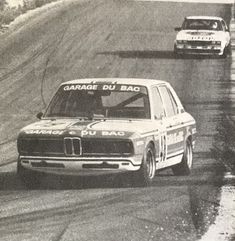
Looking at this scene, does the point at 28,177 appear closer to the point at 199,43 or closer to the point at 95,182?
the point at 95,182

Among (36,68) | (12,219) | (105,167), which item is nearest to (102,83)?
(105,167)

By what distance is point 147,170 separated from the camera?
1243 cm

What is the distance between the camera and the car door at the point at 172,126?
1347 cm

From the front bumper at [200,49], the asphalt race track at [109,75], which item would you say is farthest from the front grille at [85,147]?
the front bumper at [200,49]

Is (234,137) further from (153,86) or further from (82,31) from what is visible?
(82,31)

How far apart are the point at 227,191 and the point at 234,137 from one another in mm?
6009

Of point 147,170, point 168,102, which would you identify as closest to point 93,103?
point 168,102

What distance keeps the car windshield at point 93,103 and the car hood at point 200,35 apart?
15.9 meters

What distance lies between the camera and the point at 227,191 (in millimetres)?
12180

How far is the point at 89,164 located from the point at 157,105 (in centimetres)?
181

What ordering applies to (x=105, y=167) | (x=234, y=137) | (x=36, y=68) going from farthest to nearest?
(x=36, y=68) < (x=234, y=137) < (x=105, y=167)

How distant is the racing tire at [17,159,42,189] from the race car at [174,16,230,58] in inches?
677

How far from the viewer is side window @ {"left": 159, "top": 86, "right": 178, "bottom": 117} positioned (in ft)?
45.4

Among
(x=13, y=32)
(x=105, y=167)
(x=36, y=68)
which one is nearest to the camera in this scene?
(x=105, y=167)
